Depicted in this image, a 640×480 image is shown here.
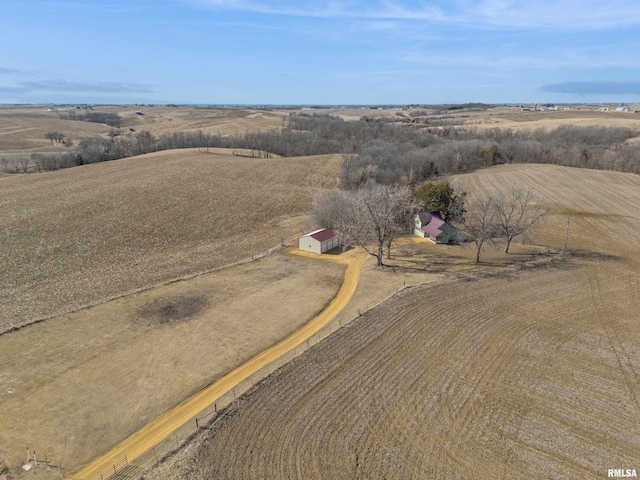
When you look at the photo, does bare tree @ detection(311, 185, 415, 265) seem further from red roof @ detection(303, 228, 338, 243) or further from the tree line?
the tree line

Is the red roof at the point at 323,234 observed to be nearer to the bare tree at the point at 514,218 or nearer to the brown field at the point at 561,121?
the bare tree at the point at 514,218

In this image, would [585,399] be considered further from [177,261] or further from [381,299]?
[177,261]

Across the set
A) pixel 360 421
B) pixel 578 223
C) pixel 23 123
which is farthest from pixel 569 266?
pixel 23 123

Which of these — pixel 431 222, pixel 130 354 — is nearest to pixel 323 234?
pixel 431 222

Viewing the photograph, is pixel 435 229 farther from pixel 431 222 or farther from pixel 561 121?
pixel 561 121

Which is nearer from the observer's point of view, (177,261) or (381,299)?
(381,299)

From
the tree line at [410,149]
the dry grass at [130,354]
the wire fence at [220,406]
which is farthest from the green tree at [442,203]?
the wire fence at [220,406]

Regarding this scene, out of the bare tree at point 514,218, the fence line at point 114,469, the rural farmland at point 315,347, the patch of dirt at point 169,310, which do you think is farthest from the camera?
the bare tree at point 514,218
